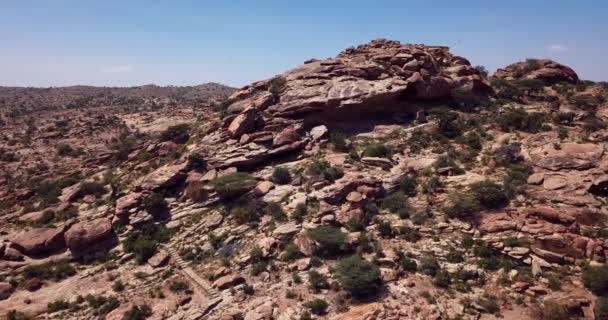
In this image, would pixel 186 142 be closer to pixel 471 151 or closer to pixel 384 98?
pixel 384 98

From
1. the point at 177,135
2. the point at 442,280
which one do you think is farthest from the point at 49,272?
the point at 442,280

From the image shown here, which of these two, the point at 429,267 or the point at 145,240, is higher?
the point at 429,267

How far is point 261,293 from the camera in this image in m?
21.1

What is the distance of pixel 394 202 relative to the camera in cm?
2614

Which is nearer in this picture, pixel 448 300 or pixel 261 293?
pixel 448 300

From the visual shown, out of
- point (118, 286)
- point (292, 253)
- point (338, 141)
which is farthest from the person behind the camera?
point (338, 141)

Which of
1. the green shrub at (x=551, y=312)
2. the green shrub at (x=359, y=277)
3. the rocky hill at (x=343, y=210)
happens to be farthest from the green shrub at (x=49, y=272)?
the green shrub at (x=551, y=312)

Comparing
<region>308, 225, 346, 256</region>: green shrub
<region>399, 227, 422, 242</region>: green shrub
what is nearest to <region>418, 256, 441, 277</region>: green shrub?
<region>399, 227, 422, 242</region>: green shrub

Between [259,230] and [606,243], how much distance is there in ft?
64.2

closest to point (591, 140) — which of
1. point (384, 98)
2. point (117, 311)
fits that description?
point (384, 98)

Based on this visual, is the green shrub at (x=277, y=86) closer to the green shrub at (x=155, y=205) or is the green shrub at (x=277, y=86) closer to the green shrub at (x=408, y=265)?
the green shrub at (x=155, y=205)

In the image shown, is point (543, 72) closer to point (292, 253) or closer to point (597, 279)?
point (597, 279)

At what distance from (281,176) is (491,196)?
585 inches

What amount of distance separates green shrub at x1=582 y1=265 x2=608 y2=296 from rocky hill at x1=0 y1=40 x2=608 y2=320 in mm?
89
